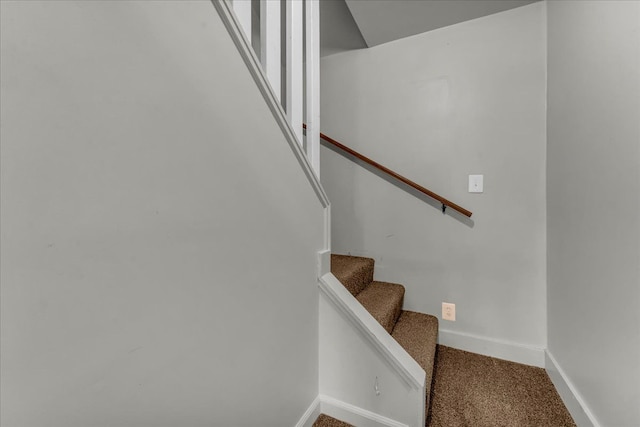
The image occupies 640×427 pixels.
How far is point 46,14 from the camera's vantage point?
42 centimetres

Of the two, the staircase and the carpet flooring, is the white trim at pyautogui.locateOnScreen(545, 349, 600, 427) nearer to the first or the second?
the carpet flooring

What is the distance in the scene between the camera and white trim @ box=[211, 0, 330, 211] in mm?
749

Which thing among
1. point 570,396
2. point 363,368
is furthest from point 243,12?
point 570,396

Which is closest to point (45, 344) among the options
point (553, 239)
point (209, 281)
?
point (209, 281)

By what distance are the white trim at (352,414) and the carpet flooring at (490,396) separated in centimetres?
3

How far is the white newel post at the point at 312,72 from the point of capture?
1240 mm

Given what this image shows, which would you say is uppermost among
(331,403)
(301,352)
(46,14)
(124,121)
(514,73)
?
(514,73)

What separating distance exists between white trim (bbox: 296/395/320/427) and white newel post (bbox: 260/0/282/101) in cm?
128

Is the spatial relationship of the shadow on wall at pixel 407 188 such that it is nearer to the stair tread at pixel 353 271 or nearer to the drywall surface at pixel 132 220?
the stair tread at pixel 353 271

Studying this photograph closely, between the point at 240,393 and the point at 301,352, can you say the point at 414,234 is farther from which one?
the point at 240,393

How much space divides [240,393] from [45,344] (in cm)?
54

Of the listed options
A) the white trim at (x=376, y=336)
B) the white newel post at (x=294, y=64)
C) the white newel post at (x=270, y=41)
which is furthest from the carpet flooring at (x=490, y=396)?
the white newel post at (x=270, y=41)

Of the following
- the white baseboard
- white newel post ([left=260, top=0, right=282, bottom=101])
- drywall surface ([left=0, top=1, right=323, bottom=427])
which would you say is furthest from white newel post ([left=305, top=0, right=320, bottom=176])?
the white baseboard

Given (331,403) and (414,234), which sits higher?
(414,234)
